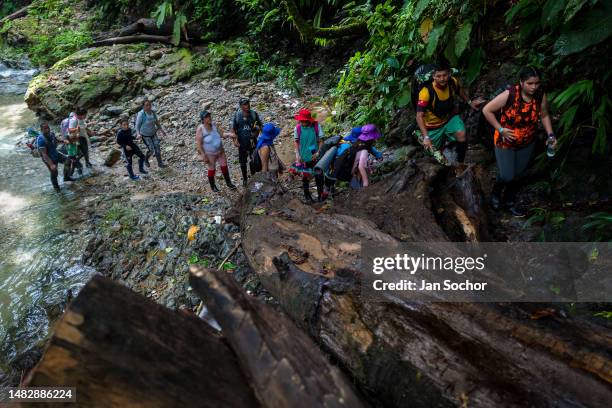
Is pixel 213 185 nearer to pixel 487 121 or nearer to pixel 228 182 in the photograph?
pixel 228 182

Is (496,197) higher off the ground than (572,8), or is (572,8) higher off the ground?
(572,8)

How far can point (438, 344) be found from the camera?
248 centimetres

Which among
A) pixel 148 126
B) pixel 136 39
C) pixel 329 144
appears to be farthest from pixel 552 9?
pixel 136 39

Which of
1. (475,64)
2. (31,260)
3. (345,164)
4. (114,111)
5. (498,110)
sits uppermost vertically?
(475,64)

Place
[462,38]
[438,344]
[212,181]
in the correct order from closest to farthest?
[438,344] < [462,38] < [212,181]

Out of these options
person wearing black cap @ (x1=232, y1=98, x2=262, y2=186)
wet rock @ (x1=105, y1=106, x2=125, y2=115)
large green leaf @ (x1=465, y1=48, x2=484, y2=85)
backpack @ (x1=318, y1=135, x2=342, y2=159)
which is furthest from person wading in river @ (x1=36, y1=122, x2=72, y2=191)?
large green leaf @ (x1=465, y1=48, x2=484, y2=85)

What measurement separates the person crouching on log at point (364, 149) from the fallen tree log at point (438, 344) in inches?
82.1

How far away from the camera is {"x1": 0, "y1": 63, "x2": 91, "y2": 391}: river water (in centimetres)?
602

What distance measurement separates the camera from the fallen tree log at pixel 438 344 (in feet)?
7.19

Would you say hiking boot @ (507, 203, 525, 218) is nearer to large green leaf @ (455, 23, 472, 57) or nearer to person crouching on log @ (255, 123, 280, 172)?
large green leaf @ (455, 23, 472, 57)

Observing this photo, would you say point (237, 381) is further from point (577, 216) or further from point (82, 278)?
point (82, 278)

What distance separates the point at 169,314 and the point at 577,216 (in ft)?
14.9

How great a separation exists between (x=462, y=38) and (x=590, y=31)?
1991 millimetres

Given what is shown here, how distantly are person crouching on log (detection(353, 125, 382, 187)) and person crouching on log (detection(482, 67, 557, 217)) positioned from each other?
1.53 m
